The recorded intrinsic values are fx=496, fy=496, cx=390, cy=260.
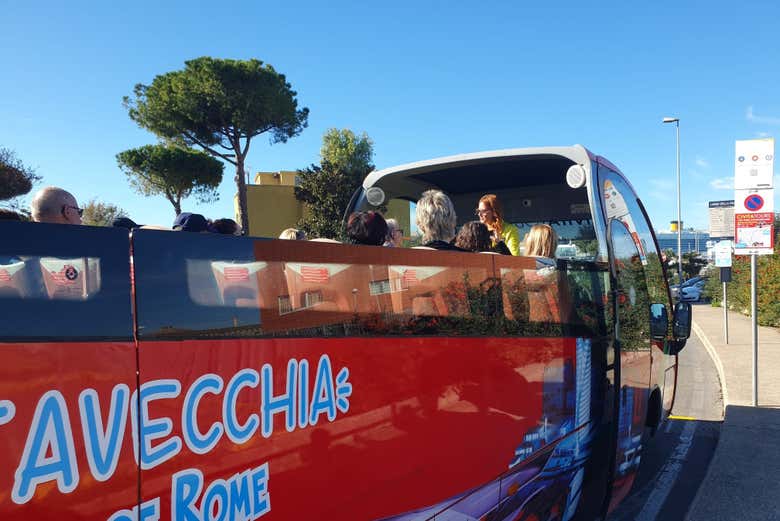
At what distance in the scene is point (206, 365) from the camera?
4.18ft

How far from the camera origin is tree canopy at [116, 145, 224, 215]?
101 ft

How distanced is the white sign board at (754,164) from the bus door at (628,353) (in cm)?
382

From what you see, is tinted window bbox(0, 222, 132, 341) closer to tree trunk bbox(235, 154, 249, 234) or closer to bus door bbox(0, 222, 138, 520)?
bus door bbox(0, 222, 138, 520)

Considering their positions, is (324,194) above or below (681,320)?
above

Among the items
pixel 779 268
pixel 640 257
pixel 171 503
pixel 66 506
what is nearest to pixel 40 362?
pixel 66 506

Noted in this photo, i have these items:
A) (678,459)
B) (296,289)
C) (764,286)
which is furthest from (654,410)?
(764,286)

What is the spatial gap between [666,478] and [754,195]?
162 inches

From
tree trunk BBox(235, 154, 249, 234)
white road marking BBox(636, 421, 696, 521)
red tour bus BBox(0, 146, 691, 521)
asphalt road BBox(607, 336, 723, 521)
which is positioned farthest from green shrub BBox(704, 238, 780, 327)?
tree trunk BBox(235, 154, 249, 234)

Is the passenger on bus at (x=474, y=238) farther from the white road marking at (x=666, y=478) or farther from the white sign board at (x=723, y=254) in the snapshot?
the white sign board at (x=723, y=254)

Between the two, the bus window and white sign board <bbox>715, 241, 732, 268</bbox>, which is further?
white sign board <bbox>715, 241, 732, 268</bbox>

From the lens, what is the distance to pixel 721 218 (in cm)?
1544

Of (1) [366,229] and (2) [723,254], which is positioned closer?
(1) [366,229]

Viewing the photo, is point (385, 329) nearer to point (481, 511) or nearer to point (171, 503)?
point (171, 503)

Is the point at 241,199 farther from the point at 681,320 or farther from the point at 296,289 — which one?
the point at 296,289
